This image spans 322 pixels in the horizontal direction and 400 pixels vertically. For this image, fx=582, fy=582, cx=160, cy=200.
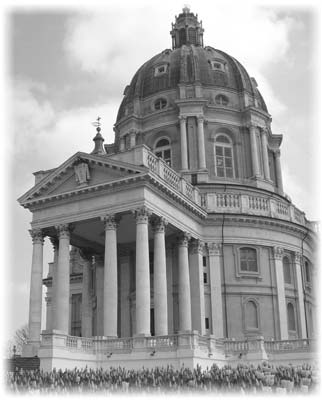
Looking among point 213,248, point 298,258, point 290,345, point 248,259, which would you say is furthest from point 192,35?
point 290,345

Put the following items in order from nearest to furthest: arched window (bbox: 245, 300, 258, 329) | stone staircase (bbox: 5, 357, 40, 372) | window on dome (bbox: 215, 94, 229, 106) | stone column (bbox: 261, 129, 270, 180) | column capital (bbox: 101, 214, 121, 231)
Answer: stone staircase (bbox: 5, 357, 40, 372) → column capital (bbox: 101, 214, 121, 231) → arched window (bbox: 245, 300, 258, 329) → stone column (bbox: 261, 129, 270, 180) → window on dome (bbox: 215, 94, 229, 106)

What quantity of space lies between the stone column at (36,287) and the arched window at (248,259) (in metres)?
14.2

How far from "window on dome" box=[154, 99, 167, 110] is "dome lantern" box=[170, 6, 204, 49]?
31.1 ft

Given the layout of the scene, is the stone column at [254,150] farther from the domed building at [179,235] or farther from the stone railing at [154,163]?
the stone railing at [154,163]

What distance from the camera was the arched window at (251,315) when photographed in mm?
40750

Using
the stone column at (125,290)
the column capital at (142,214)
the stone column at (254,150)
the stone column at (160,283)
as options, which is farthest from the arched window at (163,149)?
the column capital at (142,214)

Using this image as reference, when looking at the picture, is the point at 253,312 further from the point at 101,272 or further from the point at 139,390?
the point at 139,390

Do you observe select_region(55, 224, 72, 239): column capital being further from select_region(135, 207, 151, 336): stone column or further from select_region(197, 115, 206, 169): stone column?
select_region(197, 115, 206, 169): stone column

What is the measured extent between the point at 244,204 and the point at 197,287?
762 cm

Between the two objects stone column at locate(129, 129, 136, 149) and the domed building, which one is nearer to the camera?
the domed building

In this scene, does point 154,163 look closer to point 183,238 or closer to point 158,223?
point 158,223

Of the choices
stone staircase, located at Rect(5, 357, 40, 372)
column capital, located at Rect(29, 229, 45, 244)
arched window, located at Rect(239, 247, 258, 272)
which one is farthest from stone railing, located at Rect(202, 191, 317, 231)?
stone staircase, located at Rect(5, 357, 40, 372)

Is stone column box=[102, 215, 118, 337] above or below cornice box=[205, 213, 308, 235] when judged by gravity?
below

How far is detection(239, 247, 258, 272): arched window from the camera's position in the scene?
137ft
